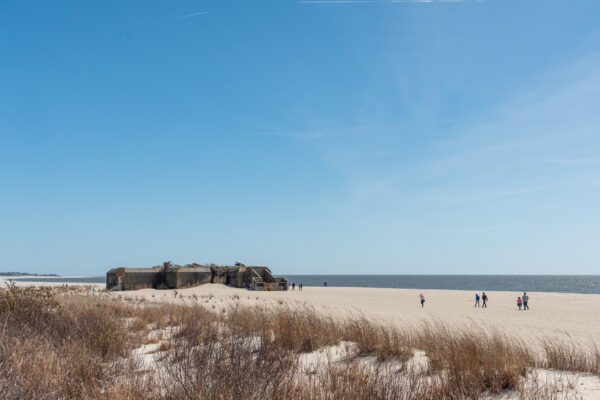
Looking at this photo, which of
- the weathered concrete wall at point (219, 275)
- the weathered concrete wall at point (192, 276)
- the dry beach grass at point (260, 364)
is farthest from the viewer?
the weathered concrete wall at point (219, 275)

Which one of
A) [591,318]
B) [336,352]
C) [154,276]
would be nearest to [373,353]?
[336,352]

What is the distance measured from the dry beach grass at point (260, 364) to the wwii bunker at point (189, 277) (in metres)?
29.8

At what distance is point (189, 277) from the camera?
38.2 meters

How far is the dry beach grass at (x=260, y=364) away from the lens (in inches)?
144

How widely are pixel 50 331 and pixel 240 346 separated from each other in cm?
364

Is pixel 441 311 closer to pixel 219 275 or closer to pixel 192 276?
pixel 219 275

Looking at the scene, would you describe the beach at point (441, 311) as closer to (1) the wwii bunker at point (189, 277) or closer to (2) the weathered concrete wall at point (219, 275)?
(1) the wwii bunker at point (189, 277)

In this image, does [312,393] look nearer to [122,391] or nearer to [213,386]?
[213,386]

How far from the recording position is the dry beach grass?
12.0 ft

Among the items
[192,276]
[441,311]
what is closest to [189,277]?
[192,276]

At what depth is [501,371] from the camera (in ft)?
15.0

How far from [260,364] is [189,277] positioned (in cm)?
3590

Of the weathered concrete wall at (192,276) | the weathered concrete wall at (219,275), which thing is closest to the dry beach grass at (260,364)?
the weathered concrete wall at (192,276)

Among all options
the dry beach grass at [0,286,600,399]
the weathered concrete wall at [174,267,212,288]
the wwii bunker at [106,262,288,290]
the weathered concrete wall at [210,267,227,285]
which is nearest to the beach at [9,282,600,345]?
the weathered concrete wall at [174,267,212,288]
